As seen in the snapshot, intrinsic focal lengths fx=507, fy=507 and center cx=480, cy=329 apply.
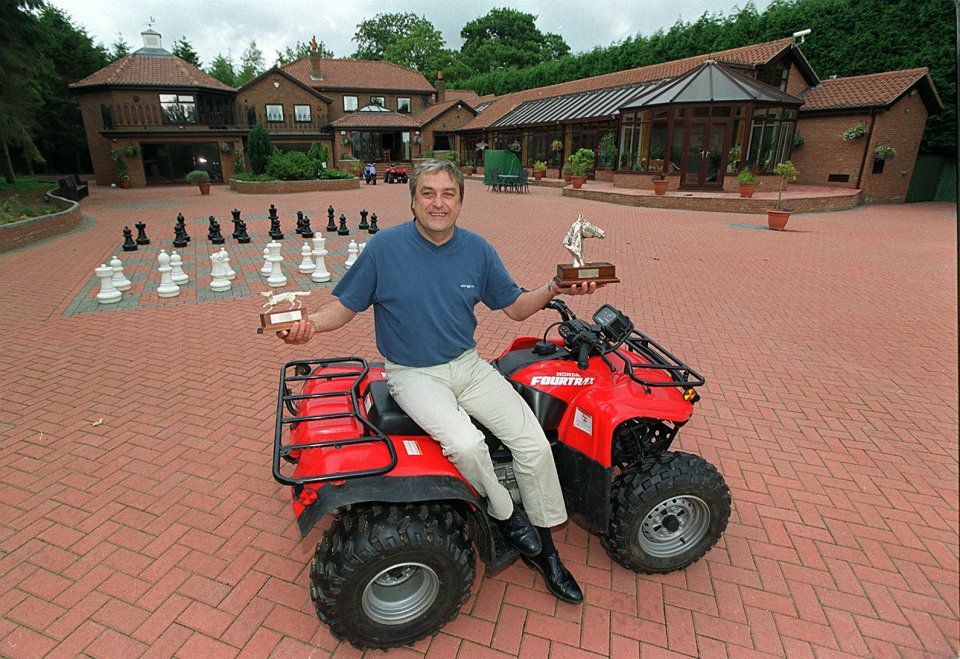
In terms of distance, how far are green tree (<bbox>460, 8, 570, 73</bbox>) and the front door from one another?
48.5 m

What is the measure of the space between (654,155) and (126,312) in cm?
2026

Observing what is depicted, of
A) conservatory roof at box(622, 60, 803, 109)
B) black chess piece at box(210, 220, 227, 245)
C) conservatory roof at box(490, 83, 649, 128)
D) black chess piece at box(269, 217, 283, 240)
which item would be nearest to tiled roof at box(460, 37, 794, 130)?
conservatory roof at box(490, 83, 649, 128)

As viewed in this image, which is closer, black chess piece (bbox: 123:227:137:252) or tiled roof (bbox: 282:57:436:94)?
black chess piece (bbox: 123:227:137:252)

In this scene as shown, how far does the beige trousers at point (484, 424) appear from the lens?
2.15m

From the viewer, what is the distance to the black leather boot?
91.4 inches

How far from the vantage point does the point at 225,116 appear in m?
29.6

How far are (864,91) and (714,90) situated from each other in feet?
21.4

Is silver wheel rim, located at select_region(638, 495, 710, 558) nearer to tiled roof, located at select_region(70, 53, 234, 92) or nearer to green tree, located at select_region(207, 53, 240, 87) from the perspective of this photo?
tiled roof, located at select_region(70, 53, 234, 92)

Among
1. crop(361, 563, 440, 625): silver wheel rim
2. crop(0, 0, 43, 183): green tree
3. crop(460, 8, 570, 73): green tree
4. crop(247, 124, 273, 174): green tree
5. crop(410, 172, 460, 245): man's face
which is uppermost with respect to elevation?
crop(460, 8, 570, 73): green tree

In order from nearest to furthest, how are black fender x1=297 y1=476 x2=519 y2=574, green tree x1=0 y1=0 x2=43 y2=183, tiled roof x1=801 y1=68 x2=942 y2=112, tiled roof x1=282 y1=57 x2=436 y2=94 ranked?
black fender x1=297 y1=476 x2=519 y2=574 → green tree x1=0 y1=0 x2=43 y2=183 → tiled roof x1=801 y1=68 x2=942 y2=112 → tiled roof x1=282 y1=57 x2=436 y2=94

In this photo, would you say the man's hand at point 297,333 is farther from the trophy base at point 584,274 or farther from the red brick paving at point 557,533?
the red brick paving at point 557,533

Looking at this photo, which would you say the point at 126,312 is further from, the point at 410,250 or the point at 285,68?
the point at 285,68

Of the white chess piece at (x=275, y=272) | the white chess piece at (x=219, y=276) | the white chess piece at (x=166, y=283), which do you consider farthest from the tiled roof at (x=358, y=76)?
the white chess piece at (x=166, y=283)

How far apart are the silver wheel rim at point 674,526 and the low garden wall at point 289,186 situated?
22.9 m
